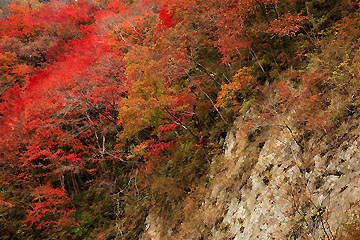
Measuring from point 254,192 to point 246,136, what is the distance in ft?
9.44

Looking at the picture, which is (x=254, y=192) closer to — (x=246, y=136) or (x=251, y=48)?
(x=246, y=136)

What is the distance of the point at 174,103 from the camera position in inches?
415

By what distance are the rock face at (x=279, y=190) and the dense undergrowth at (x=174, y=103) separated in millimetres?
467

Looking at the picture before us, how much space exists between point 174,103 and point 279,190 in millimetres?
5665

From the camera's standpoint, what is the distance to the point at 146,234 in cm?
1258

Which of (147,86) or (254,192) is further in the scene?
(147,86)

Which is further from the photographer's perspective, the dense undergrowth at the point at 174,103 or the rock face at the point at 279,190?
the dense undergrowth at the point at 174,103

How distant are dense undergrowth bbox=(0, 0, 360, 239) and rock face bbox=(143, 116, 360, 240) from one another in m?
0.47

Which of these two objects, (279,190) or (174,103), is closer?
(279,190)

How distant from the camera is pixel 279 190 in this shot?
6734 millimetres

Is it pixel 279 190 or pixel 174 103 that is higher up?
pixel 174 103

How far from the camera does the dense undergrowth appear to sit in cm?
845

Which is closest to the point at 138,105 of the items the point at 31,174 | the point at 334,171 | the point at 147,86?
the point at 147,86

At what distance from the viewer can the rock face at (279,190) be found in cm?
506
